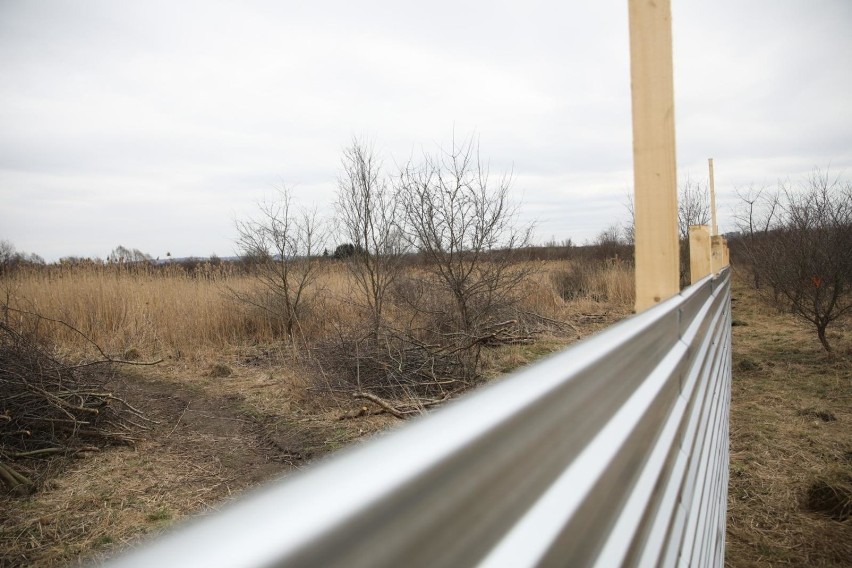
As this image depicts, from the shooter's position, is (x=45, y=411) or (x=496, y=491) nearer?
(x=496, y=491)

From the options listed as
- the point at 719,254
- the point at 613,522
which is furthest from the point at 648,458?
the point at 719,254

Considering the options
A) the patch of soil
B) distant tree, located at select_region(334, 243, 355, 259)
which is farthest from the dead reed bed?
the patch of soil

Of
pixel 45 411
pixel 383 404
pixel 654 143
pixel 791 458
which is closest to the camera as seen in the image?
pixel 654 143

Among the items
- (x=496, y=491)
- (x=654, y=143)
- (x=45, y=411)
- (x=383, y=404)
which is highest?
(x=654, y=143)

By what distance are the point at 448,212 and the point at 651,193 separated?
6739 millimetres

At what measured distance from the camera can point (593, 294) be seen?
1941cm

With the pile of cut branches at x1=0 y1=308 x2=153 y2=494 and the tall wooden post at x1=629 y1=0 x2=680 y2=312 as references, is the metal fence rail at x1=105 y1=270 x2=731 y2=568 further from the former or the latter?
the pile of cut branches at x1=0 y1=308 x2=153 y2=494

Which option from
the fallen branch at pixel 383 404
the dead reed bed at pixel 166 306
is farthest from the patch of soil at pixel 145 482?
the dead reed bed at pixel 166 306

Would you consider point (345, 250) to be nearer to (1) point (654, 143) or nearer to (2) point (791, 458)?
(2) point (791, 458)

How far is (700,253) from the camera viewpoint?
408 centimetres

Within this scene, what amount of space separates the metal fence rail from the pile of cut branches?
18.8 ft

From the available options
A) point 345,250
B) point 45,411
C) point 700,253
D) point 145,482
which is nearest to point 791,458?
point 700,253

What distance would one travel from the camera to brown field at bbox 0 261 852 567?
3.76 meters

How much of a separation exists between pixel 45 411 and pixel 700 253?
22.3 ft
